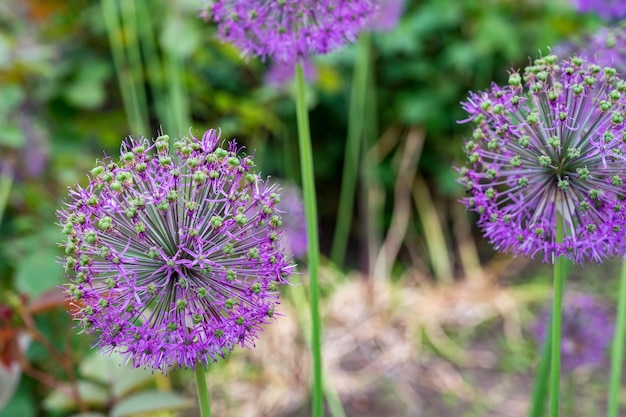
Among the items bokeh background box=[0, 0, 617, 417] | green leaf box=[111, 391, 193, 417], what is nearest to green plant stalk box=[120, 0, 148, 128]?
bokeh background box=[0, 0, 617, 417]

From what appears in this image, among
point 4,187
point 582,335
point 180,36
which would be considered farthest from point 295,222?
point 582,335

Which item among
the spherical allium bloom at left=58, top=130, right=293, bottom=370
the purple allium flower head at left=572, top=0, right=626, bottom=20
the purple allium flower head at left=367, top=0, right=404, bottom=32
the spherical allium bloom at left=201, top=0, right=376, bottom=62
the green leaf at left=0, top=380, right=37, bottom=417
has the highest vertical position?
the purple allium flower head at left=367, top=0, right=404, bottom=32

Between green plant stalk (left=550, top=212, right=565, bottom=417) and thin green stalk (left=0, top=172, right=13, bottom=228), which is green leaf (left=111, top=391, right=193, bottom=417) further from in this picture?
thin green stalk (left=0, top=172, right=13, bottom=228)

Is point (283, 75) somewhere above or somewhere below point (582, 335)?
above

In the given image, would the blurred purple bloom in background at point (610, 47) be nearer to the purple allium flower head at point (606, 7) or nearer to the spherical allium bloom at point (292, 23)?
the purple allium flower head at point (606, 7)

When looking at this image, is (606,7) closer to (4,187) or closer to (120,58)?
(120,58)

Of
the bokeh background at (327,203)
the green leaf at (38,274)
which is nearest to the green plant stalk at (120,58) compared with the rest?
the bokeh background at (327,203)

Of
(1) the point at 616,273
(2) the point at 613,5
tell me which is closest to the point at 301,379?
(2) the point at 613,5
